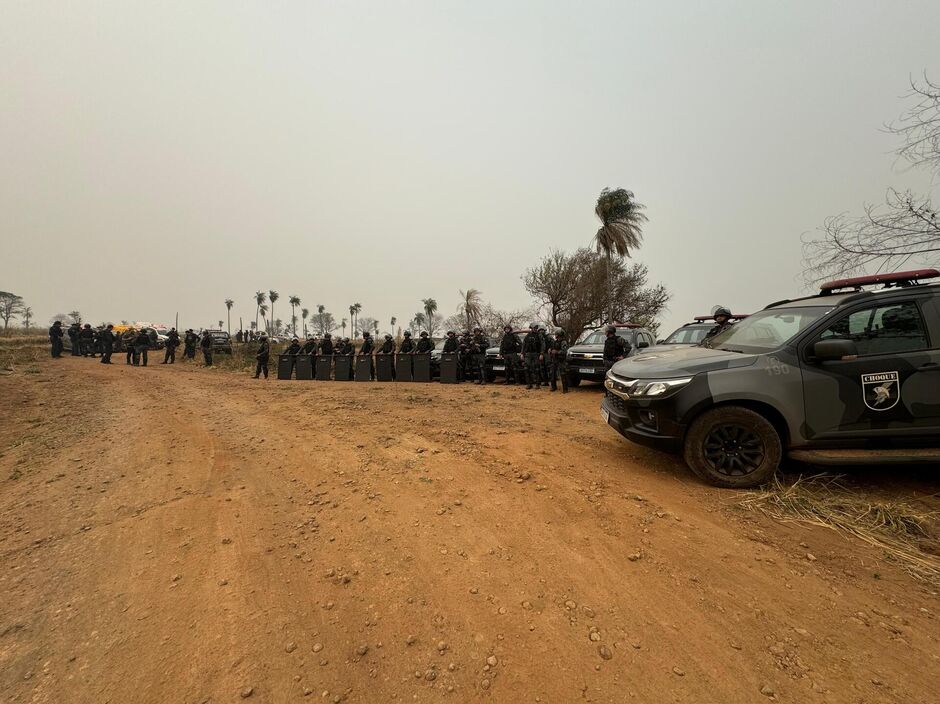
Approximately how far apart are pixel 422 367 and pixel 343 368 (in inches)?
120

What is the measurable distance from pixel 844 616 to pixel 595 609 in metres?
1.27

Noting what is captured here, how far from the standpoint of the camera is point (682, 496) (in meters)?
3.50

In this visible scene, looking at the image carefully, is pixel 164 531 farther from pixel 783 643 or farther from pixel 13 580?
pixel 783 643

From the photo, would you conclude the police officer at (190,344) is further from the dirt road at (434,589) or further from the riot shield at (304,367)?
the dirt road at (434,589)

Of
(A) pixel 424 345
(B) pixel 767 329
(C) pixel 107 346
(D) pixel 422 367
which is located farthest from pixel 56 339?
(B) pixel 767 329

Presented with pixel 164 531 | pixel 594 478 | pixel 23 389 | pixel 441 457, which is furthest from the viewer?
pixel 23 389

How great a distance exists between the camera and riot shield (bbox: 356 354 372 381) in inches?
543

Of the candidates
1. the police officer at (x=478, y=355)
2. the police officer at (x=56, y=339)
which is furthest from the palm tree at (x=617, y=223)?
the police officer at (x=56, y=339)

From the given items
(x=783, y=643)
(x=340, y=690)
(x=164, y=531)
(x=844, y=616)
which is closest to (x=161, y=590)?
(x=164, y=531)

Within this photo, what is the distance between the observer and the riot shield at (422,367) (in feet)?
42.9

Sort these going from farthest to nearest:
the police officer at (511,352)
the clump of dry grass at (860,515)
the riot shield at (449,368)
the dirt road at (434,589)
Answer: the riot shield at (449,368), the police officer at (511,352), the clump of dry grass at (860,515), the dirt road at (434,589)

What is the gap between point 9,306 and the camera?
5134 centimetres

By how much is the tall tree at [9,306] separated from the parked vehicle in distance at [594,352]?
71.2 m

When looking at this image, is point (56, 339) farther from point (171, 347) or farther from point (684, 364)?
point (684, 364)
